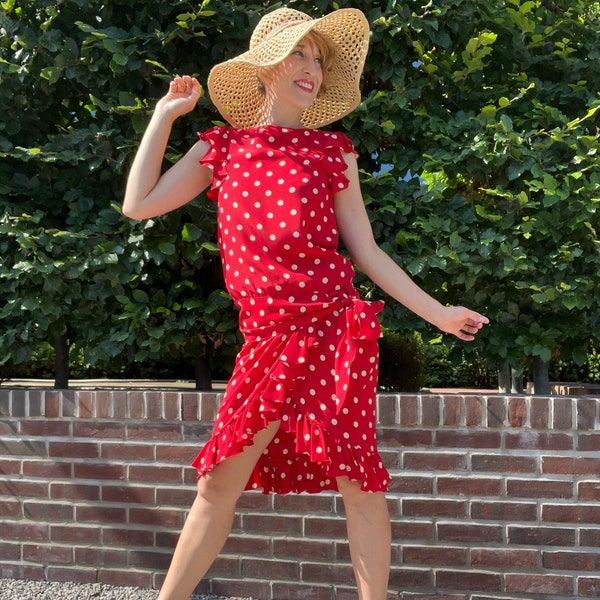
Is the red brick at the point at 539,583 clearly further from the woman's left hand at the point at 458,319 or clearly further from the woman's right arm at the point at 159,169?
the woman's right arm at the point at 159,169

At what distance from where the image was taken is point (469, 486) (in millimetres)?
3582

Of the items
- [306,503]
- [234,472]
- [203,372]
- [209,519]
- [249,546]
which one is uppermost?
[203,372]

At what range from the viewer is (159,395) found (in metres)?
3.85

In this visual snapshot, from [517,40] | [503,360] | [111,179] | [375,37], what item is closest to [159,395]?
[111,179]

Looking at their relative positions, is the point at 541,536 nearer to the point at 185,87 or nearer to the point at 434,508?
the point at 434,508

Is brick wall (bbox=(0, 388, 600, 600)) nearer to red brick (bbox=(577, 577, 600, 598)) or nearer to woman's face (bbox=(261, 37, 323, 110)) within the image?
red brick (bbox=(577, 577, 600, 598))

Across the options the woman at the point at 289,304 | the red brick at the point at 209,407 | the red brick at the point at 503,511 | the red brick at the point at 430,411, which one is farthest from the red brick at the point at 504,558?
the red brick at the point at 209,407

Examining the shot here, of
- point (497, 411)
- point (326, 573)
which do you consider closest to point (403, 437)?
point (497, 411)

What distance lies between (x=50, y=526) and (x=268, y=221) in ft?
6.40

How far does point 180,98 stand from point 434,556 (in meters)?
1.91

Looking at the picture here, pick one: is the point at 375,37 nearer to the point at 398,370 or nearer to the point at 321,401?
the point at 321,401

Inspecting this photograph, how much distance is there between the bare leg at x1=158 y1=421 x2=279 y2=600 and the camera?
2.65 meters

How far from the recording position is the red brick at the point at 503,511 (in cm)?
354

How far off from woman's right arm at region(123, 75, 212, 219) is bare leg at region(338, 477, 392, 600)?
0.93 meters
